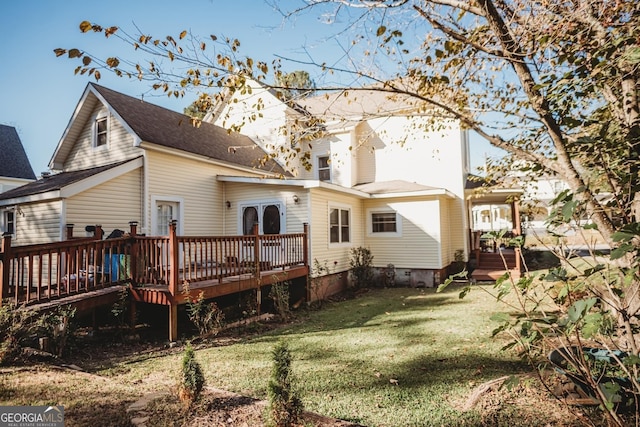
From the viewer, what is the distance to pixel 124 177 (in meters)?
9.58

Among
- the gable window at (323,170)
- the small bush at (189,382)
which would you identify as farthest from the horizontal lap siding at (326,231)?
the small bush at (189,382)

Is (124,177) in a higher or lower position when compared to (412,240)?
higher

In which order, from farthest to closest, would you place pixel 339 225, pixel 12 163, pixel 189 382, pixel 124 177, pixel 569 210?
1. pixel 12 163
2. pixel 339 225
3. pixel 124 177
4. pixel 189 382
5. pixel 569 210

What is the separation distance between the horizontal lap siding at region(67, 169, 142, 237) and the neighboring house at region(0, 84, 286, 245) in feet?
0.07

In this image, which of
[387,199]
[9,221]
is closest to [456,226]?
[387,199]

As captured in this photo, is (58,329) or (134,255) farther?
(134,255)

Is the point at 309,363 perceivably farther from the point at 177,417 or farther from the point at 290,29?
the point at 290,29

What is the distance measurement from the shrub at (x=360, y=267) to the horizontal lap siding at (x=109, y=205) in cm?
750

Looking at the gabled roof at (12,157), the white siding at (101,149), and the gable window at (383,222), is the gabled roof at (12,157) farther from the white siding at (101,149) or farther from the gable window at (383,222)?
the gable window at (383,222)

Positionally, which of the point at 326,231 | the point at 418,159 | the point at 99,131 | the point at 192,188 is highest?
the point at 99,131

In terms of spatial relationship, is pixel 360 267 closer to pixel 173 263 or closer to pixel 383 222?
pixel 383 222

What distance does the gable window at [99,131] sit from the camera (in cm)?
1123

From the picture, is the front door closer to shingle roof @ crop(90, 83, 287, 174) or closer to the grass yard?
shingle roof @ crop(90, 83, 287, 174)

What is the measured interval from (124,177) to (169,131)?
2.79 meters
